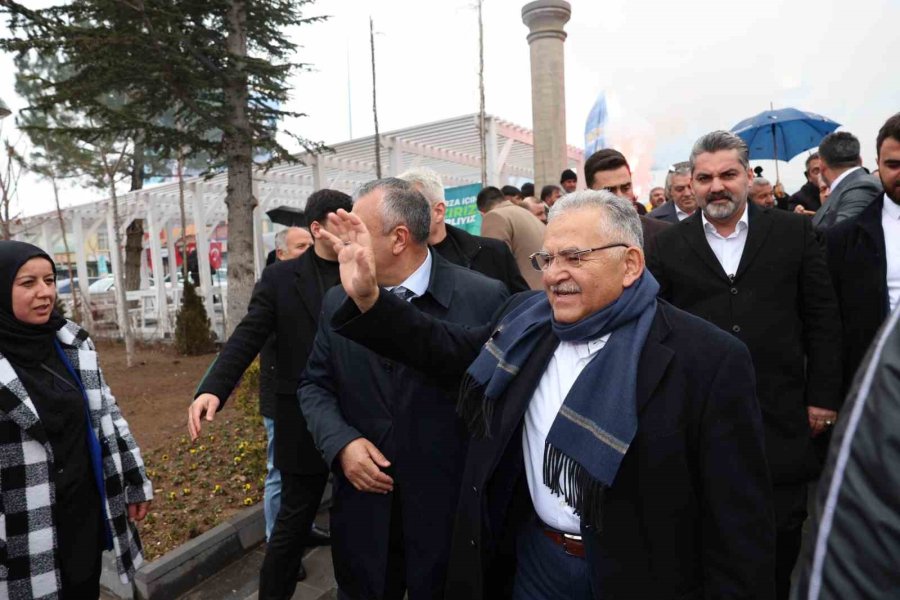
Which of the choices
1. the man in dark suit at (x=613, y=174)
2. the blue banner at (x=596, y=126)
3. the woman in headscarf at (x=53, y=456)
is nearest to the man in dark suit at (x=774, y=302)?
the man in dark suit at (x=613, y=174)

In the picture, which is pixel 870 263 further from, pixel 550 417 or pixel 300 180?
pixel 300 180

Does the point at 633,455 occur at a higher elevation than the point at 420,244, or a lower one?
lower

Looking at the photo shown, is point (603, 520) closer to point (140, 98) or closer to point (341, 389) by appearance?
point (341, 389)

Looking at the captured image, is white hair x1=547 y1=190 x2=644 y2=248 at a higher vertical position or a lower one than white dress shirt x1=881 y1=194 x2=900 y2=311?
higher

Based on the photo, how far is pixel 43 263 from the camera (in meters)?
2.51

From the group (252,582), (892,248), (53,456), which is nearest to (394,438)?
(53,456)

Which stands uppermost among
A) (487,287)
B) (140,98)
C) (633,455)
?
(140,98)

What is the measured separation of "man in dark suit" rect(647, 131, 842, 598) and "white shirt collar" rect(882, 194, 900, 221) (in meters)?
0.47

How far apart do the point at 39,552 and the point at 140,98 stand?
726 centimetres

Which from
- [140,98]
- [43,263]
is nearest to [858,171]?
[43,263]

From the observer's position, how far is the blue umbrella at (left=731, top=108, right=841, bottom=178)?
795cm

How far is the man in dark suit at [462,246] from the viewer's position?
3.73 meters

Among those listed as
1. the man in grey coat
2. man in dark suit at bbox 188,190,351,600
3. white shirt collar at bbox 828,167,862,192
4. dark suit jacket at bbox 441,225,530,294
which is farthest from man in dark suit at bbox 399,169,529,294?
the man in grey coat

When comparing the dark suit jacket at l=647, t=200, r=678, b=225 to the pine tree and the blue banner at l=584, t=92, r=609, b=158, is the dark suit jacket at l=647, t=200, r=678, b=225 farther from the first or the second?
the blue banner at l=584, t=92, r=609, b=158
